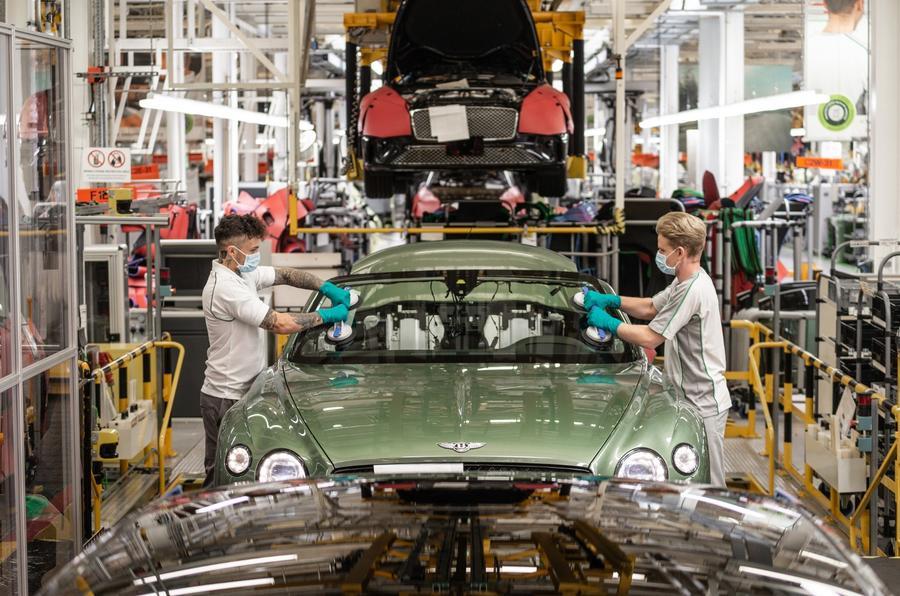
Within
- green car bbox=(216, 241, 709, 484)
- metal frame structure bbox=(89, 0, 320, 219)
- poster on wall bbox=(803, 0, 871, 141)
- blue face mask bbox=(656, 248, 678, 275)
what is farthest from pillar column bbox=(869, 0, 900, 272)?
green car bbox=(216, 241, 709, 484)

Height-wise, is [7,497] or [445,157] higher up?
[445,157]

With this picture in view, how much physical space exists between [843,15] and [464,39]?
15.7ft

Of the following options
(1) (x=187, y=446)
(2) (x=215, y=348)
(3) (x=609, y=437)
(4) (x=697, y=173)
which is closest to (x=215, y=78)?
(4) (x=697, y=173)

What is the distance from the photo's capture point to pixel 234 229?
5.64m

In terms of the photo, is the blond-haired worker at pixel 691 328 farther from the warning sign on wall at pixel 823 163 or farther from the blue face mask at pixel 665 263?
the warning sign on wall at pixel 823 163

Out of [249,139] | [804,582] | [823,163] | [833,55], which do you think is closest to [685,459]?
[804,582]

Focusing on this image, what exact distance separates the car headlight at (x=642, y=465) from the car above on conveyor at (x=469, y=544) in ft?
6.11

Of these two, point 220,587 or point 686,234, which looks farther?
point 686,234

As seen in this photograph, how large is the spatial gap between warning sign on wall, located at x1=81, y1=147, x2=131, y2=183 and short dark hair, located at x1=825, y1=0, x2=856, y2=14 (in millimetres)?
7323

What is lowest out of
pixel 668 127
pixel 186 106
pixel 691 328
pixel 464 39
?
pixel 691 328

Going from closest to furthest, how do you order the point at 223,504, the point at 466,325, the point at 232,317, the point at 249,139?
the point at 223,504, the point at 466,325, the point at 232,317, the point at 249,139

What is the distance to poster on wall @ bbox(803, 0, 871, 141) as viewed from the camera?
11828mm

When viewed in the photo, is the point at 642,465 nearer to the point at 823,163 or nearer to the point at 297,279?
the point at 297,279

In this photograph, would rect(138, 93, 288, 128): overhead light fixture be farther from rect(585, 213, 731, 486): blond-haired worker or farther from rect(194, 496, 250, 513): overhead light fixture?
rect(194, 496, 250, 513): overhead light fixture
